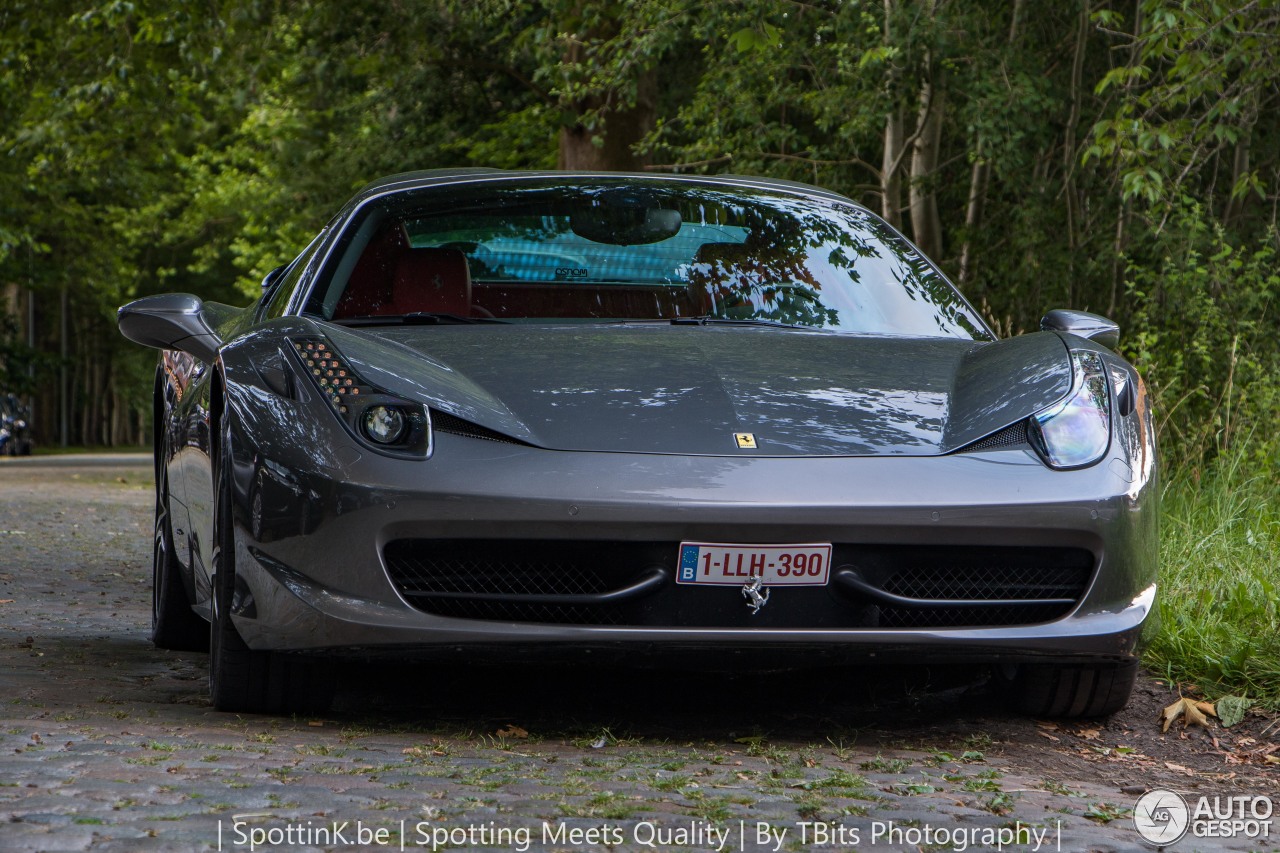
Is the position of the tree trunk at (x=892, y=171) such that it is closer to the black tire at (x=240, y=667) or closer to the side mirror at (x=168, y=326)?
the side mirror at (x=168, y=326)

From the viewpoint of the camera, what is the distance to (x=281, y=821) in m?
2.65

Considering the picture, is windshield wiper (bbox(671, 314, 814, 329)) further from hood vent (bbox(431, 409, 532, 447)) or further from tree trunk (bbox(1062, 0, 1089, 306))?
tree trunk (bbox(1062, 0, 1089, 306))

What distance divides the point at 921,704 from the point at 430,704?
1219mm

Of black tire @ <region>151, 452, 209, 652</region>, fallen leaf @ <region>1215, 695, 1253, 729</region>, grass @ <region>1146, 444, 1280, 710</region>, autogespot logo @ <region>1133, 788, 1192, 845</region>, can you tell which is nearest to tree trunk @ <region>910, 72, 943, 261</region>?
grass @ <region>1146, 444, 1280, 710</region>

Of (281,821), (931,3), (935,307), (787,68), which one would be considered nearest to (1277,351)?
(931,3)

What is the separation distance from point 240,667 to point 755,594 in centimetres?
118

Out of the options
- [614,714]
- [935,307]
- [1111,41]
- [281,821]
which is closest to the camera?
[281,821]

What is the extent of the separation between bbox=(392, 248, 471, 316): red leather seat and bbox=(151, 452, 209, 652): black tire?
1129 mm

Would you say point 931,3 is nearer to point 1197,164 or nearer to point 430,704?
point 1197,164

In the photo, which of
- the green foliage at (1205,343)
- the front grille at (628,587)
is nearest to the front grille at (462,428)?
the front grille at (628,587)

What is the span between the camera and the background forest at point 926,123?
866cm

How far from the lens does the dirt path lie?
2.67 m

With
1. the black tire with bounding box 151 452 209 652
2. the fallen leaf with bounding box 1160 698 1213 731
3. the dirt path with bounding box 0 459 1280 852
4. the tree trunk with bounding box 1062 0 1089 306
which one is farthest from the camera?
the tree trunk with bounding box 1062 0 1089 306

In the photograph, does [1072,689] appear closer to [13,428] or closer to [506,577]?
[506,577]
